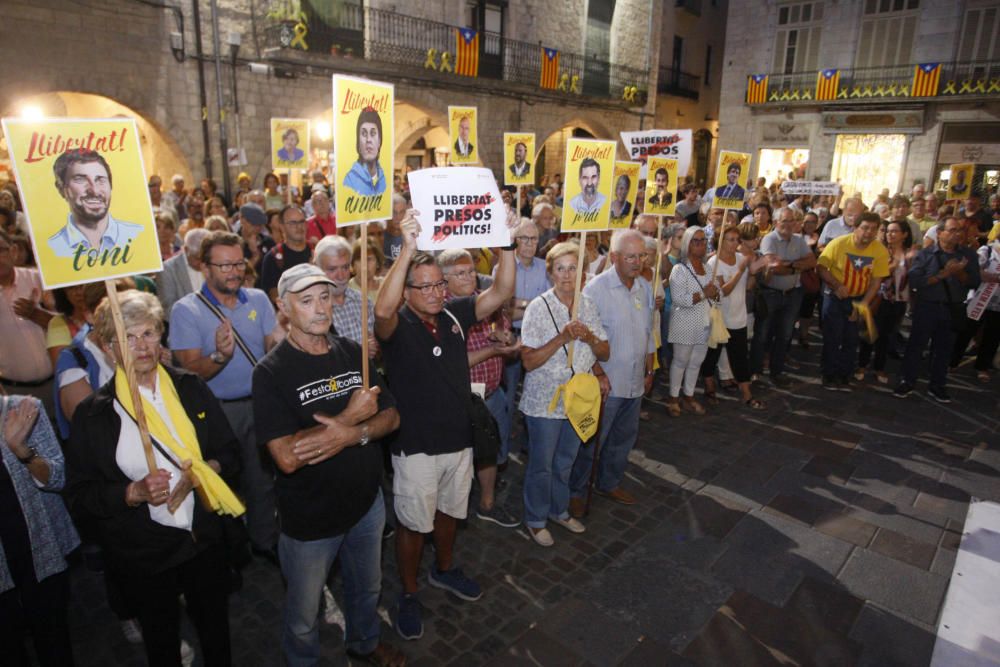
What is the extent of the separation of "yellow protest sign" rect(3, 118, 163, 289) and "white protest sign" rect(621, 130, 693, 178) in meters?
6.97

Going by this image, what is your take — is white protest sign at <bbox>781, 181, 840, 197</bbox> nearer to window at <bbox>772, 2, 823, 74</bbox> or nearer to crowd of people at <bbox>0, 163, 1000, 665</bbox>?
crowd of people at <bbox>0, 163, 1000, 665</bbox>

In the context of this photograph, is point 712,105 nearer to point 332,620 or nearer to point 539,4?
point 539,4

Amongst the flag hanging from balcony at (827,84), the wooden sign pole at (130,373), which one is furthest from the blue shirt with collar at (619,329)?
the flag hanging from balcony at (827,84)

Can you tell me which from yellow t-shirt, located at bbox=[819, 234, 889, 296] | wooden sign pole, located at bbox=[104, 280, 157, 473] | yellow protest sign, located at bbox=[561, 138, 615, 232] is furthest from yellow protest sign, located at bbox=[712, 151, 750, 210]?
wooden sign pole, located at bbox=[104, 280, 157, 473]

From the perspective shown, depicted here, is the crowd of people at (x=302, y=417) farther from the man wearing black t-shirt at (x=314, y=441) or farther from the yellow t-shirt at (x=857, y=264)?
the yellow t-shirt at (x=857, y=264)

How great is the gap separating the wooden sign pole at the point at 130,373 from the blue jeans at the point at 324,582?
0.76 meters

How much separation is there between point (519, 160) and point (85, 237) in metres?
5.67

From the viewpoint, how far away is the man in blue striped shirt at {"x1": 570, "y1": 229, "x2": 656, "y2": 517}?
4527 mm

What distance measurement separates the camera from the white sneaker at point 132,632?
339 centimetres

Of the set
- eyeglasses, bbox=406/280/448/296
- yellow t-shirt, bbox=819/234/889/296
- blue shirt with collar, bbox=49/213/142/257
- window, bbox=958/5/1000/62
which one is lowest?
yellow t-shirt, bbox=819/234/889/296

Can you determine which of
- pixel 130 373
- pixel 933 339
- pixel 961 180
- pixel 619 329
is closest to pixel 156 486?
pixel 130 373

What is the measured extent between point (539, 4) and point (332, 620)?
67.8 feet

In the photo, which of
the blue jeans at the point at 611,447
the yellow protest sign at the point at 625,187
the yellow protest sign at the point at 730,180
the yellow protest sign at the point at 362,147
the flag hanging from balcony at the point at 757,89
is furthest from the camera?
the flag hanging from balcony at the point at 757,89

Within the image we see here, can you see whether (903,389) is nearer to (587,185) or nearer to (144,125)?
(587,185)
